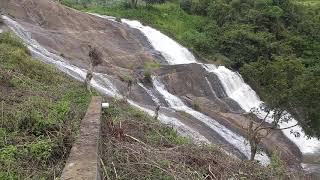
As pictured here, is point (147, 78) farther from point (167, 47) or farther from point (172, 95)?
point (167, 47)

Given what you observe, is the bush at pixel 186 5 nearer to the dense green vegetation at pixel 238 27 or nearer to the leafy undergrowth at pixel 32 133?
the dense green vegetation at pixel 238 27

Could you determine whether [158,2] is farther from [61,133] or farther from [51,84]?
[61,133]

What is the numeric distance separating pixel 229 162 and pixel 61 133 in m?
2.75

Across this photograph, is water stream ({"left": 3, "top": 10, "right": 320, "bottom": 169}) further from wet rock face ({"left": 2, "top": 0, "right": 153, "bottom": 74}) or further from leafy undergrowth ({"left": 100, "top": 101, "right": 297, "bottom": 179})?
leafy undergrowth ({"left": 100, "top": 101, "right": 297, "bottom": 179})

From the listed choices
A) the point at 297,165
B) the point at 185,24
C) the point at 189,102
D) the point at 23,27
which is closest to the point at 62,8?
the point at 23,27

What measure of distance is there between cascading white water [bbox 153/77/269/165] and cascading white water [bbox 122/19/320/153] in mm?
3030

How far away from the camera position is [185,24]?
42.1 meters

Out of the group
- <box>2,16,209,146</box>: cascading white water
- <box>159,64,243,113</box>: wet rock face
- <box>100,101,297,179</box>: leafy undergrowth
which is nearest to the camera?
<box>100,101,297,179</box>: leafy undergrowth

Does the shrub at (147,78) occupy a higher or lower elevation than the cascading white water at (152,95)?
higher

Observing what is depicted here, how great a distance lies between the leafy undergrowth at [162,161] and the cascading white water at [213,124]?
10.7 meters

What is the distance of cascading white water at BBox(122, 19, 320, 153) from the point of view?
24594mm

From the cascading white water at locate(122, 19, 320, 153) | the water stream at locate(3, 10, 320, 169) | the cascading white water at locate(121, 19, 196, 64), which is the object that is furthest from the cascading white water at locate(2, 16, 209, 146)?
the cascading white water at locate(121, 19, 196, 64)

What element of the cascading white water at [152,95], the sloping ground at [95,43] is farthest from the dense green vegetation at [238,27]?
the cascading white water at [152,95]

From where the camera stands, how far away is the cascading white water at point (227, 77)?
24.6m
